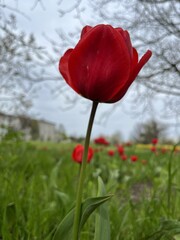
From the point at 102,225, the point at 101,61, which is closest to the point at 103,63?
the point at 101,61

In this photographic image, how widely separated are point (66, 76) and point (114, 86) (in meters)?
0.12

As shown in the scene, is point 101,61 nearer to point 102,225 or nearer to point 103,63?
point 103,63

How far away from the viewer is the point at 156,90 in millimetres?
9234

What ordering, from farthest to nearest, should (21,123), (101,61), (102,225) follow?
(21,123), (102,225), (101,61)

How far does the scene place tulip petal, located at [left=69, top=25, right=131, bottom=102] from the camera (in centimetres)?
69

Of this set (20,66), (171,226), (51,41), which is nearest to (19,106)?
(20,66)

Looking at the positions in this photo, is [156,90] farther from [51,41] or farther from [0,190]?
[0,190]

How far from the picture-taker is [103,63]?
2.28ft

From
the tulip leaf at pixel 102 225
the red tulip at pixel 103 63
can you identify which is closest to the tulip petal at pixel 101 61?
the red tulip at pixel 103 63

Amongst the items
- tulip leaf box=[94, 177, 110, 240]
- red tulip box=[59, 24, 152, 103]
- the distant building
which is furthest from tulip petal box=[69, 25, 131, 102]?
the distant building

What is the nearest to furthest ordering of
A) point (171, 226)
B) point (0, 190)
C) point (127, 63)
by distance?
point (127, 63), point (171, 226), point (0, 190)

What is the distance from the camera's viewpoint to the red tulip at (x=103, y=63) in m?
0.69

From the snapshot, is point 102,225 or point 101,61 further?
point 102,225

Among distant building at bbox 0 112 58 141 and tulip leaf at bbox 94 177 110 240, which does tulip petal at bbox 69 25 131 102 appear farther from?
distant building at bbox 0 112 58 141
